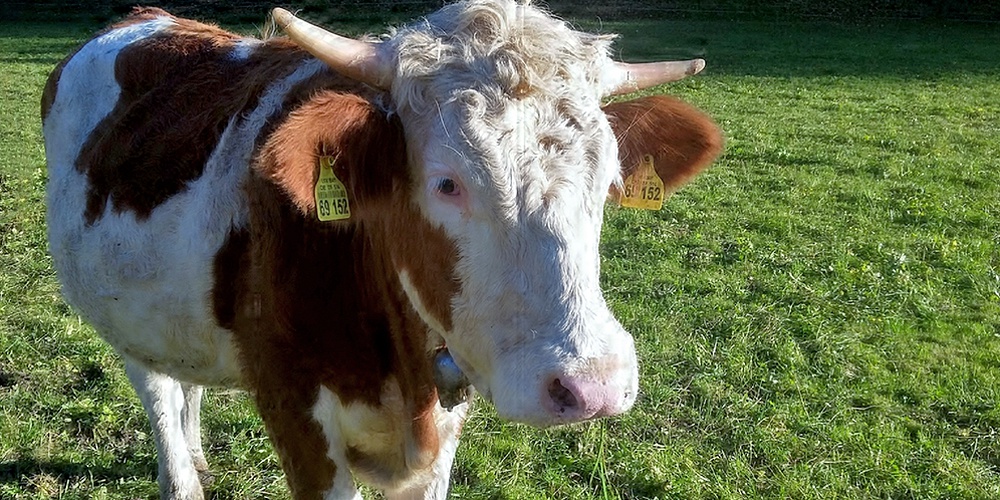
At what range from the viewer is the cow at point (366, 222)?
2467 millimetres

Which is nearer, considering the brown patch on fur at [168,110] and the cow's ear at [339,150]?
the cow's ear at [339,150]

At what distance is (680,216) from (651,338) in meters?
3.06

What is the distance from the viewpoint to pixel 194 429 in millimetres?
4879

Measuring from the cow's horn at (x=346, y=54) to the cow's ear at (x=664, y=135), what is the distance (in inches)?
36.9

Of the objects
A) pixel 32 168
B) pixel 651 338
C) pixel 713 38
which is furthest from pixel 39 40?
pixel 651 338

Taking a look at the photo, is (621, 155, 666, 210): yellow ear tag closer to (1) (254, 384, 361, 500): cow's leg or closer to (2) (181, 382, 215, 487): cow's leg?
(1) (254, 384, 361, 500): cow's leg

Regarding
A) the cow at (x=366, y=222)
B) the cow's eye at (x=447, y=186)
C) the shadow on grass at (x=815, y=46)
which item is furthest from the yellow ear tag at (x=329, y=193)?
the shadow on grass at (x=815, y=46)

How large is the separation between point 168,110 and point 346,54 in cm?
170

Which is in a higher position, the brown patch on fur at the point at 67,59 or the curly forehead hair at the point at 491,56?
the curly forehead hair at the point at 491,56

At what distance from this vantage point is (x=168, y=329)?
147 inches

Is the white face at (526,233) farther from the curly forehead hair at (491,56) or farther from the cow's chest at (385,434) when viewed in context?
the cow's chest at (385,434)

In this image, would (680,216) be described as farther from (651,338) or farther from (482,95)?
(482,95)

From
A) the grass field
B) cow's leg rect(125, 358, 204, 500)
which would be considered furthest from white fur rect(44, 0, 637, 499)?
the grass field

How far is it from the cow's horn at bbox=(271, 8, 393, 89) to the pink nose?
1181 mm
